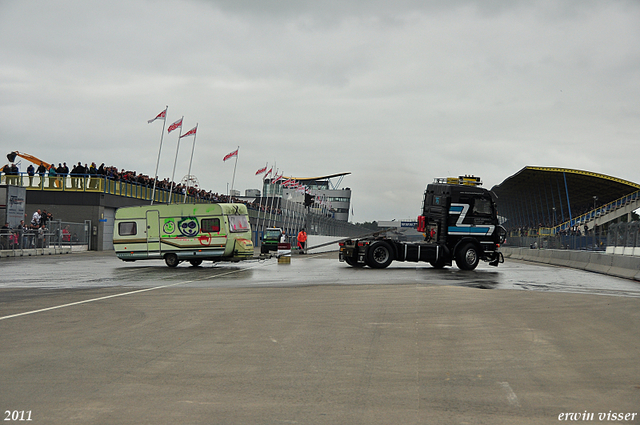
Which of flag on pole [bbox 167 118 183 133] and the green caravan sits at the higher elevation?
flag on pole [bbox 167 118 183 133]

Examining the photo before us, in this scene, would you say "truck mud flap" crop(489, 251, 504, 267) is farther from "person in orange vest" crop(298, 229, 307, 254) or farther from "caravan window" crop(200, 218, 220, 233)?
"person in orange vest" crop(298, 229, 307, 254)

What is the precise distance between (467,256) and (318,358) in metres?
18.2

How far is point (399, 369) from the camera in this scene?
21.2 ft

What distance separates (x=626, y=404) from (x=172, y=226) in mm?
21716

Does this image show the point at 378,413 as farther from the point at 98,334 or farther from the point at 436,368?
the point at 98,334

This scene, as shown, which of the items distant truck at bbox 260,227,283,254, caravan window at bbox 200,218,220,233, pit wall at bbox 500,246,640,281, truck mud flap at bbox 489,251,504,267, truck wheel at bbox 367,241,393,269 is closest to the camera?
pit wall at bbox 500,246,640,281

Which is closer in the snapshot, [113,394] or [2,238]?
[113,394]

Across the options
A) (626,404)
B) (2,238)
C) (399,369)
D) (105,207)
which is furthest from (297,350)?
(105,207)

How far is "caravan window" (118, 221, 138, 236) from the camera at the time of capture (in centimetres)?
2562

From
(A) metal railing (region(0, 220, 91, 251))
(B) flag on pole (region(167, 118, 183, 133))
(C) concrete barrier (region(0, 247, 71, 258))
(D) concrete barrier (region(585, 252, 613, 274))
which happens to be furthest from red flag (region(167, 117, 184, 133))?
(D) concrete barrier (region(585, 252, 613, 274))

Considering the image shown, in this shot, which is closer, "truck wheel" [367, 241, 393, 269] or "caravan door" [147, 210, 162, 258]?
"truck wheel" [367, 241, 393, 269]

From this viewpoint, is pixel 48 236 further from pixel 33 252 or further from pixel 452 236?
pixel 452 236

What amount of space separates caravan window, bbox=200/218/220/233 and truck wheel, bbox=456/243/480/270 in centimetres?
935

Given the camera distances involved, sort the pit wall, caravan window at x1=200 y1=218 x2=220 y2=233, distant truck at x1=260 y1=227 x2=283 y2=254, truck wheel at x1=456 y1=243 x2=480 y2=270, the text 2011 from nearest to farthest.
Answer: the text 2011
the pit wall
truck wheel at x1=456 y1=243 x2=480 y2=270
caravan window at x1=200 y1=218 x2=220 y2=233
distant truck at x1=260 y1=227 x2=283 y2=254
